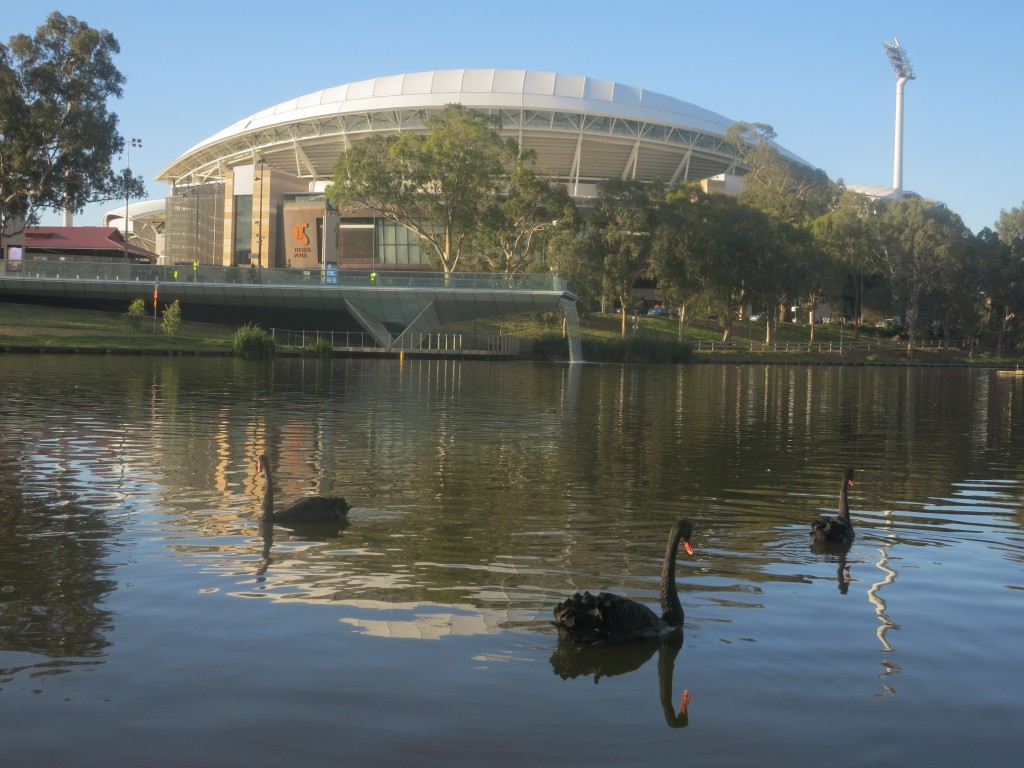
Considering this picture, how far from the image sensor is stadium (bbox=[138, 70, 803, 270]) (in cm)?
9819

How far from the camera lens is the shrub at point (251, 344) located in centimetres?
5494

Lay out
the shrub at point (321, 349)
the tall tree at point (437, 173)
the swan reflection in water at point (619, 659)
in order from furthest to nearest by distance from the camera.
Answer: the tall tree at point (437, 173) < the shrub at point (321, 349) < the swan reflection in water at point (619, 659)

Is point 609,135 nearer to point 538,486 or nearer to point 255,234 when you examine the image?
point 255,234

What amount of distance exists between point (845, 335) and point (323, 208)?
46.5 meters

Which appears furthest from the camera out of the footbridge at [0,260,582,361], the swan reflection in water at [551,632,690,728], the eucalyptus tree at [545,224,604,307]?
the eucalyptus tree at [545,224,604,307]

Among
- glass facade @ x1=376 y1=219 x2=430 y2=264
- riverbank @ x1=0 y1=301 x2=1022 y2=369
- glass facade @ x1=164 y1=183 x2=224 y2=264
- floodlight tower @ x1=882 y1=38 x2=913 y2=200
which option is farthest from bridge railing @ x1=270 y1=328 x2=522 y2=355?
floodlight tower @ x1=882 y1=38 x2=913 y2=200

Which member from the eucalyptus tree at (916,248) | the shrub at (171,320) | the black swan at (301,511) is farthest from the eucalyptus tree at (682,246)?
the black swan at (301,511)

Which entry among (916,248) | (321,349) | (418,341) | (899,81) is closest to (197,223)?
(418,341)

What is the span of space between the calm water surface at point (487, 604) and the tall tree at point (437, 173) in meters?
50.9

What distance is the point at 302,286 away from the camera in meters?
66.8

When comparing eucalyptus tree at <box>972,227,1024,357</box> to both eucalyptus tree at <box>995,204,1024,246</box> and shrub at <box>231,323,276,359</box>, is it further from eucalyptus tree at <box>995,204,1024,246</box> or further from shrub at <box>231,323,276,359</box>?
shrub at <box>231,323,276,359</box>

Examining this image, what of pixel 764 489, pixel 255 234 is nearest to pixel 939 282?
pixel 255 234

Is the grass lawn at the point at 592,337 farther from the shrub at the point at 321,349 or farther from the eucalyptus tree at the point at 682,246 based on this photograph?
the shrub at the point at 321,349

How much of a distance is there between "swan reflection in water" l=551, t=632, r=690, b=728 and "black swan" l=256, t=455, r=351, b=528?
478 cm
